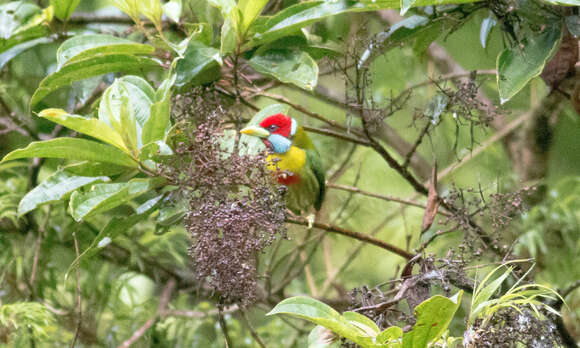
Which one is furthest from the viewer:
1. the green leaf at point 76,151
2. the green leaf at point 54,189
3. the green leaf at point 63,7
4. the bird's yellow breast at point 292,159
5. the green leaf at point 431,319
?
the bird's yellow breast at point 292,159

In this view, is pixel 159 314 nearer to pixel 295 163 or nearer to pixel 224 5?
pixel 295 163

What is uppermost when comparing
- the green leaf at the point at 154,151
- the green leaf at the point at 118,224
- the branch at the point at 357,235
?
the green leaf at the point at 154,151

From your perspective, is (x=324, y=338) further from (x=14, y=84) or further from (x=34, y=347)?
(x=14, y=84)

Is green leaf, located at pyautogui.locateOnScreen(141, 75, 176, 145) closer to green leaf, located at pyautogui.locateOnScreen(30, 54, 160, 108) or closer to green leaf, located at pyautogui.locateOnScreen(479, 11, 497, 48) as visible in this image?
green leaf, located at pyautogui.locateOnScreen(30, 54, 160, 108)

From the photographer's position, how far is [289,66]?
1510mm

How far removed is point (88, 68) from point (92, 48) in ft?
0.23

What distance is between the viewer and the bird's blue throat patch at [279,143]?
183 cm

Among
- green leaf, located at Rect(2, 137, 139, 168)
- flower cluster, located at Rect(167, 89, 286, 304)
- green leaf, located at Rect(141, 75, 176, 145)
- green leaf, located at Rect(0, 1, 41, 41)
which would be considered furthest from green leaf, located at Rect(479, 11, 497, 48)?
green leaf, located at Rect(0, 1, 41, 41)

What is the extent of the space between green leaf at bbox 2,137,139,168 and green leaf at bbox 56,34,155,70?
233 mm

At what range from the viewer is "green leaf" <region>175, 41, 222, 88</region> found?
4.72 ft

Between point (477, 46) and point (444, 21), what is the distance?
3.95 ft

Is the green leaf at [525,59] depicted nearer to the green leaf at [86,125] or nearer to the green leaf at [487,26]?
the green leaf at [487,26]

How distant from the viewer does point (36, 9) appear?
1.79m

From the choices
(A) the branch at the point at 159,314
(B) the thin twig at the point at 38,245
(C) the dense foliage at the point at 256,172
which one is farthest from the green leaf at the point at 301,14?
(A) the branch at the point at 159,314
